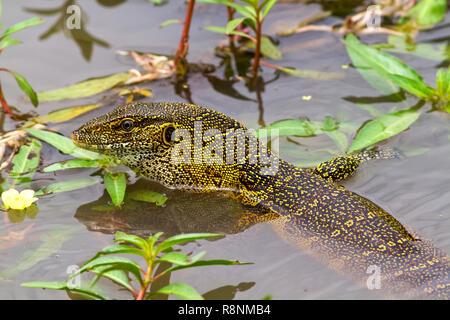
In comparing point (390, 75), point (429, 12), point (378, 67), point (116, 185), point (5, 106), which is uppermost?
point (429, 12)

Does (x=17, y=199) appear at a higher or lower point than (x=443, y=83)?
lower

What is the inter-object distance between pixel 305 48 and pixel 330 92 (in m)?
1.28

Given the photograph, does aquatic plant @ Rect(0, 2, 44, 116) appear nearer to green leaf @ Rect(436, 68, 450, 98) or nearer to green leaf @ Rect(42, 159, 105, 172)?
green leaf @ Rect(42, 159, 105, 172)

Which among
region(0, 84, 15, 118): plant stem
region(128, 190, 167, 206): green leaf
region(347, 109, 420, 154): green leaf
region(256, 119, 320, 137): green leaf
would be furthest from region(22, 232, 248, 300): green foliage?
region(0, 84, 15, 118): plant stem

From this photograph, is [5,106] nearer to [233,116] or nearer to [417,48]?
A: [233,116]

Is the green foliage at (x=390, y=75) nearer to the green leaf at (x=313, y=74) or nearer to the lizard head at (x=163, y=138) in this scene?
the green leaf at (x=313, y=74)

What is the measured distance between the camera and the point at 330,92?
8.00m

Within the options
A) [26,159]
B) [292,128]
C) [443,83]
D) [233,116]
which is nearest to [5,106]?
[26,159]

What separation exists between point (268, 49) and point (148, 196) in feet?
11.9

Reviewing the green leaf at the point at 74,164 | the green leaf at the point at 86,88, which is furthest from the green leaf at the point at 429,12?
the green leaf at the point at 74,164

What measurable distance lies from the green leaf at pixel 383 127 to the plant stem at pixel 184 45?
3002mm

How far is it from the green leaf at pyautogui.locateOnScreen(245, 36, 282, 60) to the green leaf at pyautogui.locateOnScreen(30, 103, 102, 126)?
9.25 feet

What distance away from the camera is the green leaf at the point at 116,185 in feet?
19.6

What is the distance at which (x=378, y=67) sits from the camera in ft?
24.1
